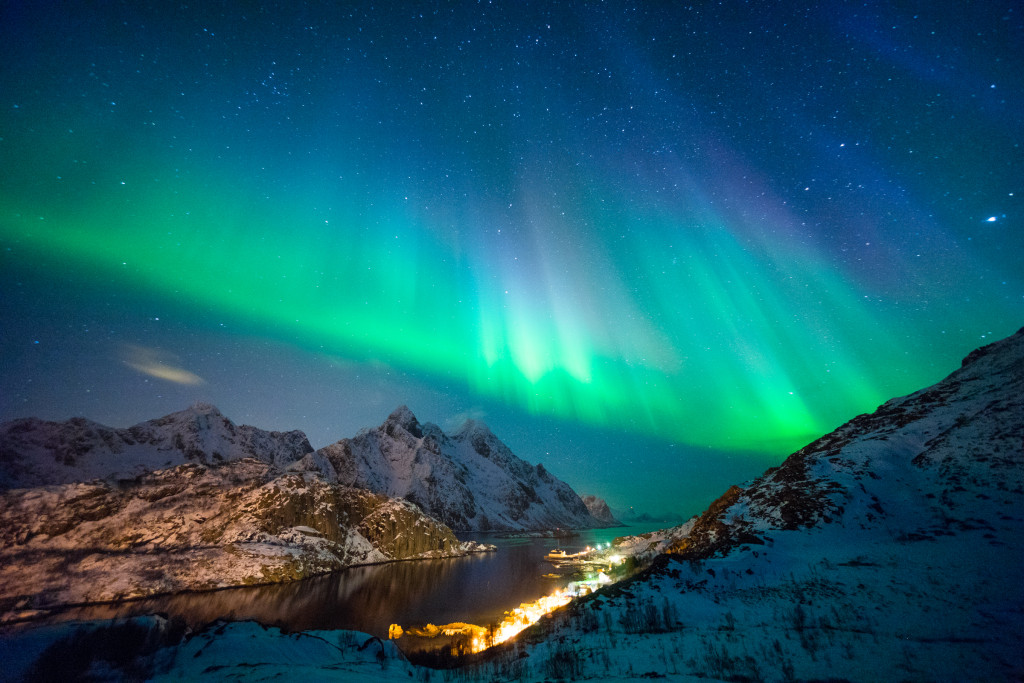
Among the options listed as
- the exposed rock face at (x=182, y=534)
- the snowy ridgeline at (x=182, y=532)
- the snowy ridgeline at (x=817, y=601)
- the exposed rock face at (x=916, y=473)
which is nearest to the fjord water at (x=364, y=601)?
the snowy ridgeline at (x=182, y=532)

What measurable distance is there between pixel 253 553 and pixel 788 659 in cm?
12218

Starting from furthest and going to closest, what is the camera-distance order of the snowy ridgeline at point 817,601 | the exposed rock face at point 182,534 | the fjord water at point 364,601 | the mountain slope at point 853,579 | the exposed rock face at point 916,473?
the exposed rock face at point 182,534 < the fjord water at point 364,601 < the exposed rock face at point 916,473 < the mountain slope at point 853,579 < the snowy ridgeline at point 817,601

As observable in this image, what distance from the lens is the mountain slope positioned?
13.9 metres

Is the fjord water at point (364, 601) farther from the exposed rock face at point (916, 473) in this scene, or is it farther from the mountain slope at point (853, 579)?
the mountain slope at point (853, 579)

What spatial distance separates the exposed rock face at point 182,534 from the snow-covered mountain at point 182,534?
260mm

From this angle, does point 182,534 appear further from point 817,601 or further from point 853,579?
point 853,579

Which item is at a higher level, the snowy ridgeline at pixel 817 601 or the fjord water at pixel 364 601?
the snowy ridgeline at pixel 817 601

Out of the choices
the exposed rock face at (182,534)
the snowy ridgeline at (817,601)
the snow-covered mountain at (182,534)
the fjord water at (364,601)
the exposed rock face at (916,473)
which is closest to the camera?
the snowy ridgeline at (817,601)

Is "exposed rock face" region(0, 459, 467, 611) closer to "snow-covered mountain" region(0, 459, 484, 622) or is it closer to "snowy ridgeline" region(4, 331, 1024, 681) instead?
"snow-covered mountain" region(0, 459, 484, 622)

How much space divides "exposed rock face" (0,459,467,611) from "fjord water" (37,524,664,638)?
7.35m

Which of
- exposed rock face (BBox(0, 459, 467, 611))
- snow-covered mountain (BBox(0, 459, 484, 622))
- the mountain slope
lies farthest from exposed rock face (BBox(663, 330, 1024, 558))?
exposed rock face (BBox(0, 459, 467, 611))

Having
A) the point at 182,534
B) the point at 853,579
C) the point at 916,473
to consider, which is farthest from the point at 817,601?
the point at 182,534

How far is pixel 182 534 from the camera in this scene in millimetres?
103438

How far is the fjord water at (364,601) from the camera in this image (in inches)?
2306
